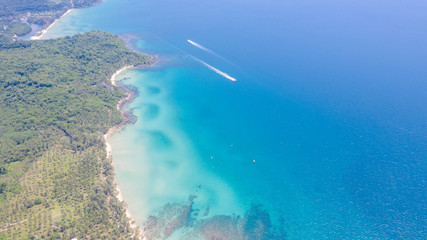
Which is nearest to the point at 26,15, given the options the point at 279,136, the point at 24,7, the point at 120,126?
the point at 24,7

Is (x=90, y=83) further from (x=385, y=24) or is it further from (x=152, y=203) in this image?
(x=385, y=24)

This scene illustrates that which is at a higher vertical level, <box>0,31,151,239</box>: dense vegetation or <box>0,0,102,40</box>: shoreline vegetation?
<box>0,31,151,239</box>: dense vegetation

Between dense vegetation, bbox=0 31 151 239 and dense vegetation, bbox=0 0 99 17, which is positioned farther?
dense vegetation, bbox=0 0 99 17

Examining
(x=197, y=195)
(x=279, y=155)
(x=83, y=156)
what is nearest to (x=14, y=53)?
(x=83, y=156)

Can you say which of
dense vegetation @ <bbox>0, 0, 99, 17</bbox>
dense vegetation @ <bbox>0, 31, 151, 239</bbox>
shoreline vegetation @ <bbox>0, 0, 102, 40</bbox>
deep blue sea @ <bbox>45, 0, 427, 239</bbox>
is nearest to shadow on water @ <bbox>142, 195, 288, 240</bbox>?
deep blue sea @ <bbox>45, 0, 427, 239</bbox>

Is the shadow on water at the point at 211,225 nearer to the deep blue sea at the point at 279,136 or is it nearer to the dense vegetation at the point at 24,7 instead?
the deep blue sea at the point at 279,136

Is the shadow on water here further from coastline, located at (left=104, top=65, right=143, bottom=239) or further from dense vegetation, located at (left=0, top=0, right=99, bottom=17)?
dense vegetation, located at (left=0, top=0, right=99, bottom=17)
